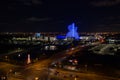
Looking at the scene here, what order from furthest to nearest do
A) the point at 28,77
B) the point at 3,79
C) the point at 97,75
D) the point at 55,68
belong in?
the point at 55,68 < the point at 97,75 < the point at 28,77 < the point at 3,79

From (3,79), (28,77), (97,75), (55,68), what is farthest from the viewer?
(55,68)

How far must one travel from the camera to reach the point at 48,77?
2068 inches

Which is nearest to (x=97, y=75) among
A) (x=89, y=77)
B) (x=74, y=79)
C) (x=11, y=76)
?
(x=89, y=77)

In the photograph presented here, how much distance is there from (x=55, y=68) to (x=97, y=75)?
45.1 ft

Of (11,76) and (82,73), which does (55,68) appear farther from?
(11,76)

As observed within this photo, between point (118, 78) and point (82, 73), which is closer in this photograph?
point (118, 78)

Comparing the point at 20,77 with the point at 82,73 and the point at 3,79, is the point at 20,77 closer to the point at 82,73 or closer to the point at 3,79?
the point at 3,79

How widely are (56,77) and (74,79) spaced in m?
4.33

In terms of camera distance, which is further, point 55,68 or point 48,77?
point 55,68

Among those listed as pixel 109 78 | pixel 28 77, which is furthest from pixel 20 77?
pixel 109 78

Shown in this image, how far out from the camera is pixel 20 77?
51.7 metres

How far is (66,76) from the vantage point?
54344 mm

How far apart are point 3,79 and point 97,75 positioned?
22691mm

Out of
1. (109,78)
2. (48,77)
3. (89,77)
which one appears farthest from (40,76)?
(109,78)
